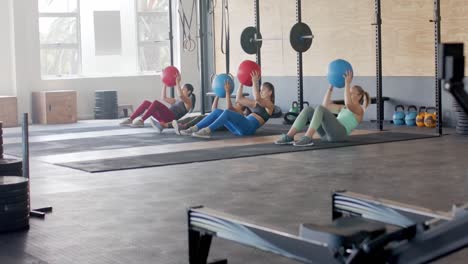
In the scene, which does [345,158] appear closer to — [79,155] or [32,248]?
[79,155]

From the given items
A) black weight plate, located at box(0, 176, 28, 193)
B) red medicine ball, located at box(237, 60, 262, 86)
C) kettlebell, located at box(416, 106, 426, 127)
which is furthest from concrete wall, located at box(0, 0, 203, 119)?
black weight plate, located at box(0, 176, 28, 193)

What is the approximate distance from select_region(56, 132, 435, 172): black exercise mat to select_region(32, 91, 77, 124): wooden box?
3.93 m

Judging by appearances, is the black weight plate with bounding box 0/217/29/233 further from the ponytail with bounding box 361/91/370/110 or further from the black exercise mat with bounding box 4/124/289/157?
the ponytail with bounding box 361/91/370/110

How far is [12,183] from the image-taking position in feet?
11.5

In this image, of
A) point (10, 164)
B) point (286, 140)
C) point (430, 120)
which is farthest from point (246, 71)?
point (10, 164)

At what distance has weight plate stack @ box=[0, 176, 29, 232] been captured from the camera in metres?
3.47

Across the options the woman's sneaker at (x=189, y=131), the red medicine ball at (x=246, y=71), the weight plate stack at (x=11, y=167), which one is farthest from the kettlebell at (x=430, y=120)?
the weight plate stack at (x=11, y=167)

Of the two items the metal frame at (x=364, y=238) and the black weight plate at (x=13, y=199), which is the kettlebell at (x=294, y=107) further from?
the metal frame at (x=364, y=238)

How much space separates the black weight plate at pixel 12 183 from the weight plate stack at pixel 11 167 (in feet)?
0.69

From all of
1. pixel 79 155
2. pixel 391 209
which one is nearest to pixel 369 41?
pixel 79 155

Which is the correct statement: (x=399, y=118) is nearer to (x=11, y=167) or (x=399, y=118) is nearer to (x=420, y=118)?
(x=420, y=118)

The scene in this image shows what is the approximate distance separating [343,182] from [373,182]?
0.19m

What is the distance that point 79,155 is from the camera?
6395mm

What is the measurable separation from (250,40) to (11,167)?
5.18 metres
